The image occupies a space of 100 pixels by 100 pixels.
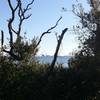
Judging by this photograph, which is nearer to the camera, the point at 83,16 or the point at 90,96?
the point at 90,96

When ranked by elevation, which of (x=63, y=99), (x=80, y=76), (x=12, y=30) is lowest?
(x=63, y=99)

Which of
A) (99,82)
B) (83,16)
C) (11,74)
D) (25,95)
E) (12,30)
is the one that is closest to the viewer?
(99,82)

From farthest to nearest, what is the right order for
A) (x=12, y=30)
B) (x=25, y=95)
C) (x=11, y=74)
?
(x=12, y=30)
(x=11, y=74)
(x=25, y=95)

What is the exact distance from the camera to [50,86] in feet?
46.6

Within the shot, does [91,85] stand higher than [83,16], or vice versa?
[83,16]

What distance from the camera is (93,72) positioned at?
13766mm

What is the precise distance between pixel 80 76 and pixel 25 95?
255cm

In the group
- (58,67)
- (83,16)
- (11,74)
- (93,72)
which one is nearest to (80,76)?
(93,72)

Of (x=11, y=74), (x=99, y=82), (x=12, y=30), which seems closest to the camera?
(x=99, y=82)

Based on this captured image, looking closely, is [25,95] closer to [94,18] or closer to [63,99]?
[63,99]

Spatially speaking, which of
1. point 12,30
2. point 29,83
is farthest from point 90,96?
point 12,30

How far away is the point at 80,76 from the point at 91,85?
67 centimetres

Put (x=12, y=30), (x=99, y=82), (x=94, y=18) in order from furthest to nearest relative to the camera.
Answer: (x=12, y=30) < (x=94, y=18) < (x=99, y=82)

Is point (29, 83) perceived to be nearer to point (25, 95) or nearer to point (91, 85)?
point (25, 95)
